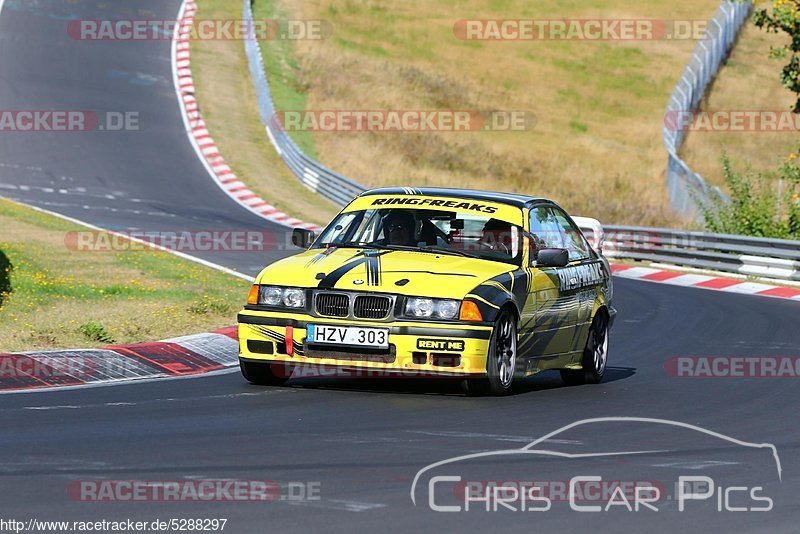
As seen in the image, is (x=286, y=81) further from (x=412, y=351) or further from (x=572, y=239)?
(x=412, y=351)

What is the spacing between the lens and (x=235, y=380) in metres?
11.5

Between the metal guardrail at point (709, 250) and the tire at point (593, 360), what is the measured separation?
11279 millimetres

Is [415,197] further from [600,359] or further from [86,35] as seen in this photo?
[86,35]

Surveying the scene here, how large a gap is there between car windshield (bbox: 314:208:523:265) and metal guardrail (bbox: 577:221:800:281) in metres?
12.4

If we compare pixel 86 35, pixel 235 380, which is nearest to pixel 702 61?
pixel 86 35

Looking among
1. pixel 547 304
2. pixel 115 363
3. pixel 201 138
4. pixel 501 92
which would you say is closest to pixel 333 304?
pixel 547 304

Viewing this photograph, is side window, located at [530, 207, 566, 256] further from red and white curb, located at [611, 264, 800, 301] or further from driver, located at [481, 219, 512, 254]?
red and white curb, located at [611, 264, 800, 301]

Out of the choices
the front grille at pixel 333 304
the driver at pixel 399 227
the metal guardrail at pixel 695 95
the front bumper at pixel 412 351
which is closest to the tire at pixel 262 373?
the front bumper at pixel 412 351

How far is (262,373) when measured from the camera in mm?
11109

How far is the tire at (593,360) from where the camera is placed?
40.7ft

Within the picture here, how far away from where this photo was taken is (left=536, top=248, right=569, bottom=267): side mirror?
444 inches

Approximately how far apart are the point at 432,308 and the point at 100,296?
642cm

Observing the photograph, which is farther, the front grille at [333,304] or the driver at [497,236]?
the driver at [497,236]

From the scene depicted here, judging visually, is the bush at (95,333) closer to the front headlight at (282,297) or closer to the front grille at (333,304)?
the front headlight at (282,297)
